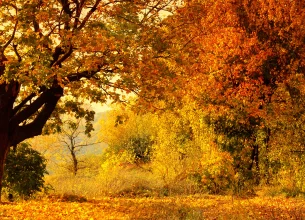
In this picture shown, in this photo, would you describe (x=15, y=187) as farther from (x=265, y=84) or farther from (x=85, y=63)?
(x=265, y=84)

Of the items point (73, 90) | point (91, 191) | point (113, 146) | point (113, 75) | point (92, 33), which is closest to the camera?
point (92, 33)

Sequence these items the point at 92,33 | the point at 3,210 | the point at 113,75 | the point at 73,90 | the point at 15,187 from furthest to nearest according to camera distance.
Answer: the point at 15,187
the point at 73,90
the point at 3,210
the point at 113,75
the point at 92,33

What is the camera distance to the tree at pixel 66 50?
36.7 feet

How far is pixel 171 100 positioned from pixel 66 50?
9.31 metres

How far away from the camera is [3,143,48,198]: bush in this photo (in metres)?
17.8

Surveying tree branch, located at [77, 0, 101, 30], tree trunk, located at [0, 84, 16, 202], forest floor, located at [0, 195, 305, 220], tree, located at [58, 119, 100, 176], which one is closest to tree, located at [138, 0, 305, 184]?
forest floor, located at [0, 195, 305, 220]

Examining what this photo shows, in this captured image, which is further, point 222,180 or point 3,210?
point 222,180

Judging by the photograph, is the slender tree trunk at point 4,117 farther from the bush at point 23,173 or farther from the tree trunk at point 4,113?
the bush at point 23,173

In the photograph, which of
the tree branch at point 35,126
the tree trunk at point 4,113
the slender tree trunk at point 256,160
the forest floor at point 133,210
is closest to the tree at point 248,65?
the slender tree trunk at point 256,160

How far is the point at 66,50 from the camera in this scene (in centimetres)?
1263

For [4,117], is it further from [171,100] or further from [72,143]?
[72,143]

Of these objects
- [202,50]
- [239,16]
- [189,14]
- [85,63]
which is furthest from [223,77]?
[85,63]

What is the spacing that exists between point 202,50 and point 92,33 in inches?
550

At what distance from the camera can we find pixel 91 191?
21203 millimetres
